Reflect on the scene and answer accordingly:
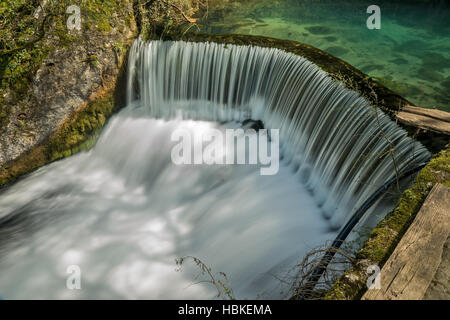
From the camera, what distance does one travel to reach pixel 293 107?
20.2 feet

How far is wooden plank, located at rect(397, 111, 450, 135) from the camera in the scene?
3.51m

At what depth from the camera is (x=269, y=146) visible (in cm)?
646

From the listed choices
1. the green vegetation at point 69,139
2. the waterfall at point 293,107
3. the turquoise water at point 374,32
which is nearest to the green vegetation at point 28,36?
the green vegetation at point 69,139

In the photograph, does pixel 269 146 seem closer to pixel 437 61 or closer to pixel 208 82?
pixel 208 82

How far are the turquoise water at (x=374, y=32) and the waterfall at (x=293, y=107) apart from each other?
2.22 metres

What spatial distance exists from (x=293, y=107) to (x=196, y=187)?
2.34 m

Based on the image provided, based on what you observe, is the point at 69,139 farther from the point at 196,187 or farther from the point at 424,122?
the point at 424,122

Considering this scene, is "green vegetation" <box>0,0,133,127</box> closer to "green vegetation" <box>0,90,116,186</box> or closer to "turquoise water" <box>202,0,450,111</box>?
"green vegetation" <box>0,90,116,186</box>

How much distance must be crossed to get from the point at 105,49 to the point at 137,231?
389cm

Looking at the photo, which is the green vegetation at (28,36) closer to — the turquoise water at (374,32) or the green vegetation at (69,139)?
the green vegetation at (69,139)

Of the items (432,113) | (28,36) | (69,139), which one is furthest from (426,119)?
(28,36)

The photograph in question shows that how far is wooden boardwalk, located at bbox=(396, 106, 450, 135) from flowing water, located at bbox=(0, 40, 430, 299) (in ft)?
0.94

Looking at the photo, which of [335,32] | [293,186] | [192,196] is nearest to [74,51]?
[192,196]

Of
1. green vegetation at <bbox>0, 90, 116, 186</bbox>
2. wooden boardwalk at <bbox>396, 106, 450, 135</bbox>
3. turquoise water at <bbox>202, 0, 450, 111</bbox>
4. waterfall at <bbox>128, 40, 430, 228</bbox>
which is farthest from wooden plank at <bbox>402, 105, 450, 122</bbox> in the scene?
green vegetation at <bbox>0, 90, 116, 186</bbox>
